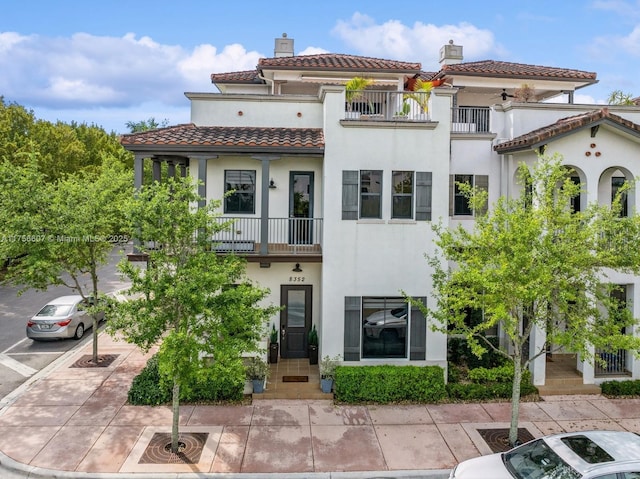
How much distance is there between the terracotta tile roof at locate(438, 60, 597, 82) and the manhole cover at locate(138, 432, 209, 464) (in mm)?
16230

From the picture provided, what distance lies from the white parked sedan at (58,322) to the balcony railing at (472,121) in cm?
1461

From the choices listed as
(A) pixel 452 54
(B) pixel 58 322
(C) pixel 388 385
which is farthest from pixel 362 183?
(B) pixel 58 322

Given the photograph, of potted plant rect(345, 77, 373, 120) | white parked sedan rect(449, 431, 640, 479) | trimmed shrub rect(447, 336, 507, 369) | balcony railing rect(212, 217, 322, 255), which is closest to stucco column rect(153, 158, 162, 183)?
balcony railing rect(212, 217, 322, 255)

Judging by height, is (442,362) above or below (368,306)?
below

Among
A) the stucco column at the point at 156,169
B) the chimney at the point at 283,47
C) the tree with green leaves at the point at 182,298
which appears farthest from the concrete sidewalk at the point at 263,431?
the chimney at the point at 283,47

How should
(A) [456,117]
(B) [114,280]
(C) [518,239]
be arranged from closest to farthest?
(C) [518,239] < (A) [456,117] < (B) [114,280]

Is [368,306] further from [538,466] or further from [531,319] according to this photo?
[538,466]

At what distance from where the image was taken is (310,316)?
51.2 feet

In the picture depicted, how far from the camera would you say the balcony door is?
50.1 ft

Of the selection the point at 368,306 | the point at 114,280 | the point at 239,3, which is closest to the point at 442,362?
the point at 368,306

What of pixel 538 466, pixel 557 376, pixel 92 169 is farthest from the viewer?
pixel 92 169

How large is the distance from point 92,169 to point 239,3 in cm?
3043

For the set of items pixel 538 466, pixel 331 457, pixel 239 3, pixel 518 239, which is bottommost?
pixel 331 457

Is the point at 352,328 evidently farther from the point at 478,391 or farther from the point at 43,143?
the point at 43,143
